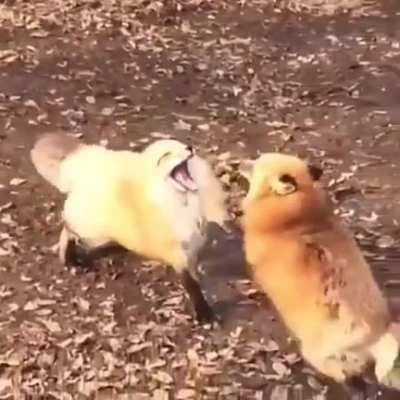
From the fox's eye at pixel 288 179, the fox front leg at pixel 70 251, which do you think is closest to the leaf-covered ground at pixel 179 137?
the fox front leg at pixel 70 251

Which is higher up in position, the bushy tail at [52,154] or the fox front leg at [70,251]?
the bushy tail at [52,154]

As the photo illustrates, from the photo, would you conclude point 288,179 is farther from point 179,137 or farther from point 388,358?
point 179,137

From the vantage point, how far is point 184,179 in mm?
893

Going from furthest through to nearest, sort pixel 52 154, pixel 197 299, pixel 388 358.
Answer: pixel 52 154 < pixel 197 299 < pixel 388 358

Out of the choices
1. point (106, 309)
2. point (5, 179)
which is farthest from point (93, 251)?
point (5, 179)

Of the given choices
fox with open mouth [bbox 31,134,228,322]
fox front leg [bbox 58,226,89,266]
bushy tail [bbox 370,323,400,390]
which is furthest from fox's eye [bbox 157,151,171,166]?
bushy tail [bbox 370,323,400,390]

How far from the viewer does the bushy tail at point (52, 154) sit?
101 cm

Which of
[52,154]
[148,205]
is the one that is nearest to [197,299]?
[148,205]

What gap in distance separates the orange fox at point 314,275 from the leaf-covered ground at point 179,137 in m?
0.04

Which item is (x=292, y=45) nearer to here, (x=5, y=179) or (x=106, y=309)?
(x=5, y=179)

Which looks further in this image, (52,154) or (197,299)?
(52,154)

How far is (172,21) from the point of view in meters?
1.37

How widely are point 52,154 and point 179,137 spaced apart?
142 millimetres

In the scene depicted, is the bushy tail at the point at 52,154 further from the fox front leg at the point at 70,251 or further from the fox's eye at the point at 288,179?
the fox's eye at the point at 288,179
